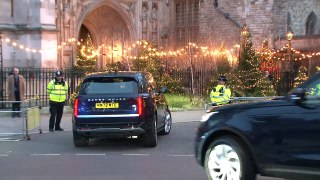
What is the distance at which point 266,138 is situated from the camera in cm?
705

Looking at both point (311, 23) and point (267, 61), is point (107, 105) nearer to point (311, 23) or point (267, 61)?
point (267, 61)

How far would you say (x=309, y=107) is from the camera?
666 centimetres

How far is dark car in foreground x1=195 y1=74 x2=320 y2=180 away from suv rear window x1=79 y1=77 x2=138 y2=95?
13.7 feet

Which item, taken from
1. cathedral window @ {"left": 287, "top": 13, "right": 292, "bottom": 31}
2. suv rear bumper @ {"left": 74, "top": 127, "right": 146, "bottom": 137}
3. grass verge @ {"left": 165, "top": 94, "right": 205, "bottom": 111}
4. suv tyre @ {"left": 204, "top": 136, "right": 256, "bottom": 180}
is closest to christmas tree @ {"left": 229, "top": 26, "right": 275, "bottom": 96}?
grass verge @ {"left": 165, "top": 94, "right": 205, "bottom": 111}

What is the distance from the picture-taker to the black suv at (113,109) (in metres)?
11.7

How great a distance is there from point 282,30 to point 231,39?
15.2ft

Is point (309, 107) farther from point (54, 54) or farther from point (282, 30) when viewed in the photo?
point (282, 30)

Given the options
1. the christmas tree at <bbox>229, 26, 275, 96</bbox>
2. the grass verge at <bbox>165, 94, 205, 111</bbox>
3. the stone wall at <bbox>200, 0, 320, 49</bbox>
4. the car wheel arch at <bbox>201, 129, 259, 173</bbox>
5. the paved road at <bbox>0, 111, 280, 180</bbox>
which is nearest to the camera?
the car wheel arch at <bbox>201, 129, 259, 173</bbox>

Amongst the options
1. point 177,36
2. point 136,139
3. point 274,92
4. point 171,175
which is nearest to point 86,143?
point 136,139

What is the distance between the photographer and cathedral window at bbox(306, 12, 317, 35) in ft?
127

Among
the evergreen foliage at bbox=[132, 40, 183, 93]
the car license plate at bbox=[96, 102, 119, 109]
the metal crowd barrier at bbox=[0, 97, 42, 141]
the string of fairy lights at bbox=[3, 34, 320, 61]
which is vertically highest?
the string of fairy lights at bbox=[3, 34, 320, 61]

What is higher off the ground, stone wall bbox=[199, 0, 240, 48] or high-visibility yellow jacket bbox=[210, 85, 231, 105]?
stone wall bbox=[199, 0, 240, 48]

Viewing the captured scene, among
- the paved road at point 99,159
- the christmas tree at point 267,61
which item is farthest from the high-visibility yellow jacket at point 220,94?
the christmas tree at point 267,61

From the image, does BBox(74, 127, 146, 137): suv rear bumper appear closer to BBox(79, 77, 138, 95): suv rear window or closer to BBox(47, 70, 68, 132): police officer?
BBox(79, 77, 138, 95): suv rear window
